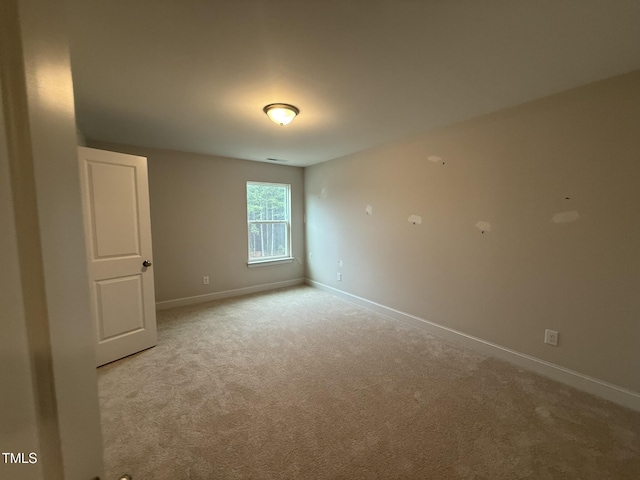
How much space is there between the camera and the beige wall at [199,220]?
3.89 m

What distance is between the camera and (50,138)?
41 cm

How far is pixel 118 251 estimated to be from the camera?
2.57m

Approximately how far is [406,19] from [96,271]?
302 centimetres

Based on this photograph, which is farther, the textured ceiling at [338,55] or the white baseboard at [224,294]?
the white baseboard at [224,294]

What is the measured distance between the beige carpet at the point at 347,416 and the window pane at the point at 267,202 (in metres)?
2.47

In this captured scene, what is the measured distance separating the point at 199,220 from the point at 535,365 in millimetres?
4440

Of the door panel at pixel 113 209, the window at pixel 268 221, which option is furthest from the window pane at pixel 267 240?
the door panel at pixel 113 209

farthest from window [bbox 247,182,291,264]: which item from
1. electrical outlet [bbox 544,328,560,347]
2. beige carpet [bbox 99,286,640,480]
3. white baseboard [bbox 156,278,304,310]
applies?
electrical outlet [bbox 544,328,560,347]

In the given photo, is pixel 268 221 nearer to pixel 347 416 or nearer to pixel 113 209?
pixel 113 209

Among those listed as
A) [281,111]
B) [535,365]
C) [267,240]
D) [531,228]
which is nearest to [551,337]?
[535,365]

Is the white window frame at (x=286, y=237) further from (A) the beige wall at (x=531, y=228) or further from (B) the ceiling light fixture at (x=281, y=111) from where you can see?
(B) the ceiling light fixture at (x=281, y=111)

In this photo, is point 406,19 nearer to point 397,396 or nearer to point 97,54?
point 97,54

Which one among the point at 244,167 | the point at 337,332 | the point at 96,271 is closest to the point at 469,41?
the point at 337,332

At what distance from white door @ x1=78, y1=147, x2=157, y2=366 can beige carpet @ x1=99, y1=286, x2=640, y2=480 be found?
0.80 feet
